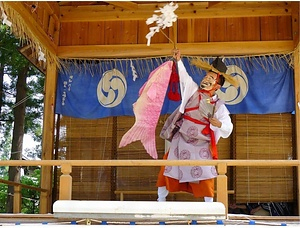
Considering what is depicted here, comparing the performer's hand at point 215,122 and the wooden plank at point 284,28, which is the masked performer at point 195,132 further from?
the wooden plank at point 284,28

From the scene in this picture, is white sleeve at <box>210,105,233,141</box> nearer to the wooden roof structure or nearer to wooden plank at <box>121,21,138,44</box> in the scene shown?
the wooden roof structure

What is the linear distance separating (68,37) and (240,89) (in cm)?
282

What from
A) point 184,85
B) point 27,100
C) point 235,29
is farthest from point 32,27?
point 27,100

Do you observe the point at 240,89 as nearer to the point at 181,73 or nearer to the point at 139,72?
the point at 139,72

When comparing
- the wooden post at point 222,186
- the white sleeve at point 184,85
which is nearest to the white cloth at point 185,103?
the white sleeve at point 184,85

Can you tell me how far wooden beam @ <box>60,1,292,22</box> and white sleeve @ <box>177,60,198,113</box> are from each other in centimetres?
237

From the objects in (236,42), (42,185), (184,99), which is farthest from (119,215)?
(236,42)

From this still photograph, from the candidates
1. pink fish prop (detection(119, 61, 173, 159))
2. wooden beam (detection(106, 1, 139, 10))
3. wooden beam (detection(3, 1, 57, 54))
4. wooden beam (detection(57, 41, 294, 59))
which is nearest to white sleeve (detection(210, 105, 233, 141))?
pink fish prop (detection(119, 61, 173, 159))

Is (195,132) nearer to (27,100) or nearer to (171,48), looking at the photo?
(171,48)

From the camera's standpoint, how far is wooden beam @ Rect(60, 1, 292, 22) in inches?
295

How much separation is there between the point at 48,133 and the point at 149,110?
8.01ft

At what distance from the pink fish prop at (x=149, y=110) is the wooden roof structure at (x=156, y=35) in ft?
6.07

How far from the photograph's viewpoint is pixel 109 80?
7.63 meters

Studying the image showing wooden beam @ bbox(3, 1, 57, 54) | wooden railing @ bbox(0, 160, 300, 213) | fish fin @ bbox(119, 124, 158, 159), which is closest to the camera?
wooden railing @ bbox(0, 160, 300, 213)
